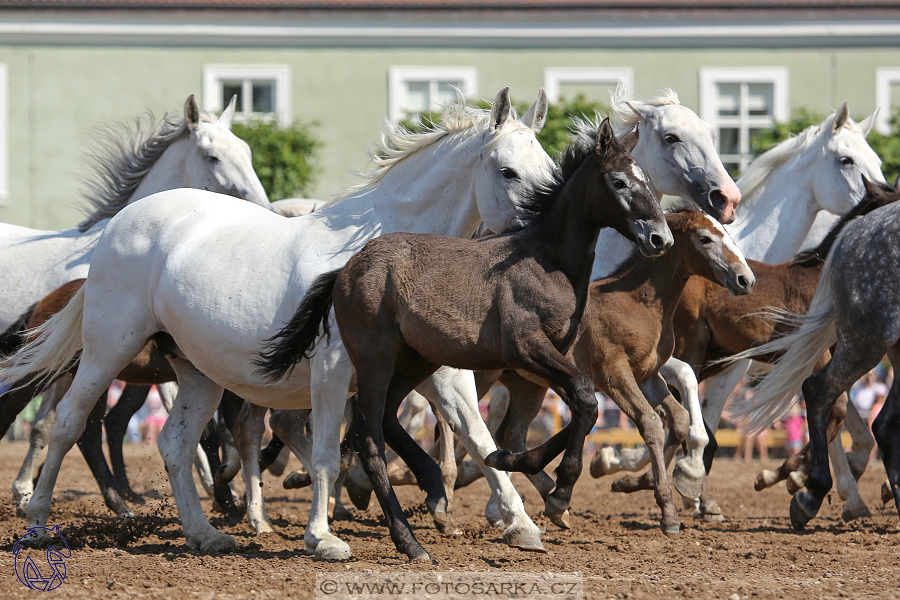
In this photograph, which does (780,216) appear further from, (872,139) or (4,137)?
(4,137)

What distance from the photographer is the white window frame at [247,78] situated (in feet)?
65.1

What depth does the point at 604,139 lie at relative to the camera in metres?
4.74

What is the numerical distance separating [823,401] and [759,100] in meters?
14.9

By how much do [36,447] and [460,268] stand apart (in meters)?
4.50

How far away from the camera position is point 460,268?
4.73 meters

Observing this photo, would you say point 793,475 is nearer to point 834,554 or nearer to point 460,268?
point 834,554

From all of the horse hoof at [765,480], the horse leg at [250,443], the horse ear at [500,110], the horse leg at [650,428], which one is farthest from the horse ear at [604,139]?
the horse hoof at [765,480]

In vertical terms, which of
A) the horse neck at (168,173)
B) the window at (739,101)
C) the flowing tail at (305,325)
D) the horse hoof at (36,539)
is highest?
the window at (739,101)

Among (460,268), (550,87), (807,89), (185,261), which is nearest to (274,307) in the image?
(185,261)

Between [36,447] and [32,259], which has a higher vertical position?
[32,259]

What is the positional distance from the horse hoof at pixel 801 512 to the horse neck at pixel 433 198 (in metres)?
2.75

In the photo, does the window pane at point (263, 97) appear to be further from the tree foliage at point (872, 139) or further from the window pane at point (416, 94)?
the tree foliage at point (872, 139)

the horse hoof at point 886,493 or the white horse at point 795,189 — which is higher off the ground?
the white horse at point 795,189

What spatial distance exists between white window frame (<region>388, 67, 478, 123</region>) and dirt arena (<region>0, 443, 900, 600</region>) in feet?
41.3
